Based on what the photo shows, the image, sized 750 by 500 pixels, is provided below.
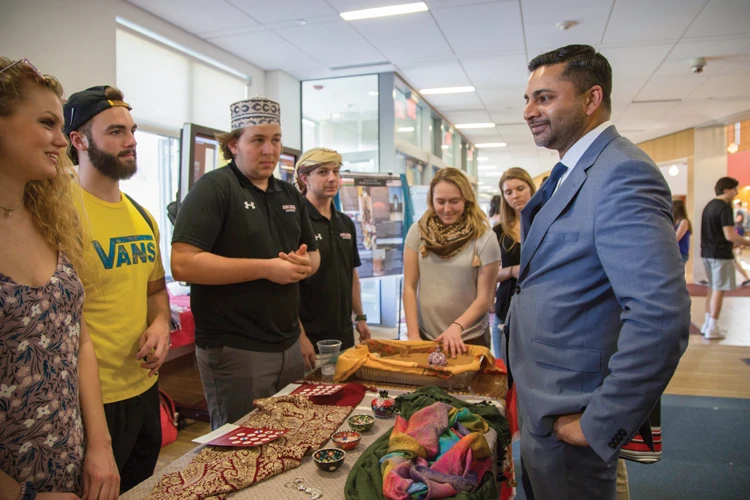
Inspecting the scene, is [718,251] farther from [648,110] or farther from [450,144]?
[450,144]

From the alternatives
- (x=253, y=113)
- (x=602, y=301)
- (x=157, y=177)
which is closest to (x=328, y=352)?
(x=253, y=113)

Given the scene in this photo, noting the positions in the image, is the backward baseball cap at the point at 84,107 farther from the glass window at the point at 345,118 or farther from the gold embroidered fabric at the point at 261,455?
the glass window at the point at 345,118

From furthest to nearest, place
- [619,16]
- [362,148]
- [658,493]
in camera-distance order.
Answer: [362,148] → [619,16] → [658,493]

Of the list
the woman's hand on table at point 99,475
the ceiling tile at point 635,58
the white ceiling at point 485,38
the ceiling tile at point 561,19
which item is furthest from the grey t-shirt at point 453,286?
the ceiling tile at point 635,58

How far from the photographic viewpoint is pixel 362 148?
22.5 feet

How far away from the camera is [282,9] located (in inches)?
163

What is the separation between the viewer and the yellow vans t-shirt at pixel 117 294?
1.51 metres

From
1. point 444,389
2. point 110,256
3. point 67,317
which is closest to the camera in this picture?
point 67,317

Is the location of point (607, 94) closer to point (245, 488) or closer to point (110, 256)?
point (245, 488)

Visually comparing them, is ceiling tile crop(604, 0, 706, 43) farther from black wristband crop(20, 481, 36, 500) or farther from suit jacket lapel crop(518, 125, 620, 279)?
black wristband crop(20, 481, 36, 500)

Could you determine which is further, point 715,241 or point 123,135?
point 715,241

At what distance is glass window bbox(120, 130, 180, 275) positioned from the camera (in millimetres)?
4281

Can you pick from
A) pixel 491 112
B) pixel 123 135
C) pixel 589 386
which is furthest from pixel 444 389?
pixel 491 112

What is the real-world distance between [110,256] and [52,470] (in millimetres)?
649
